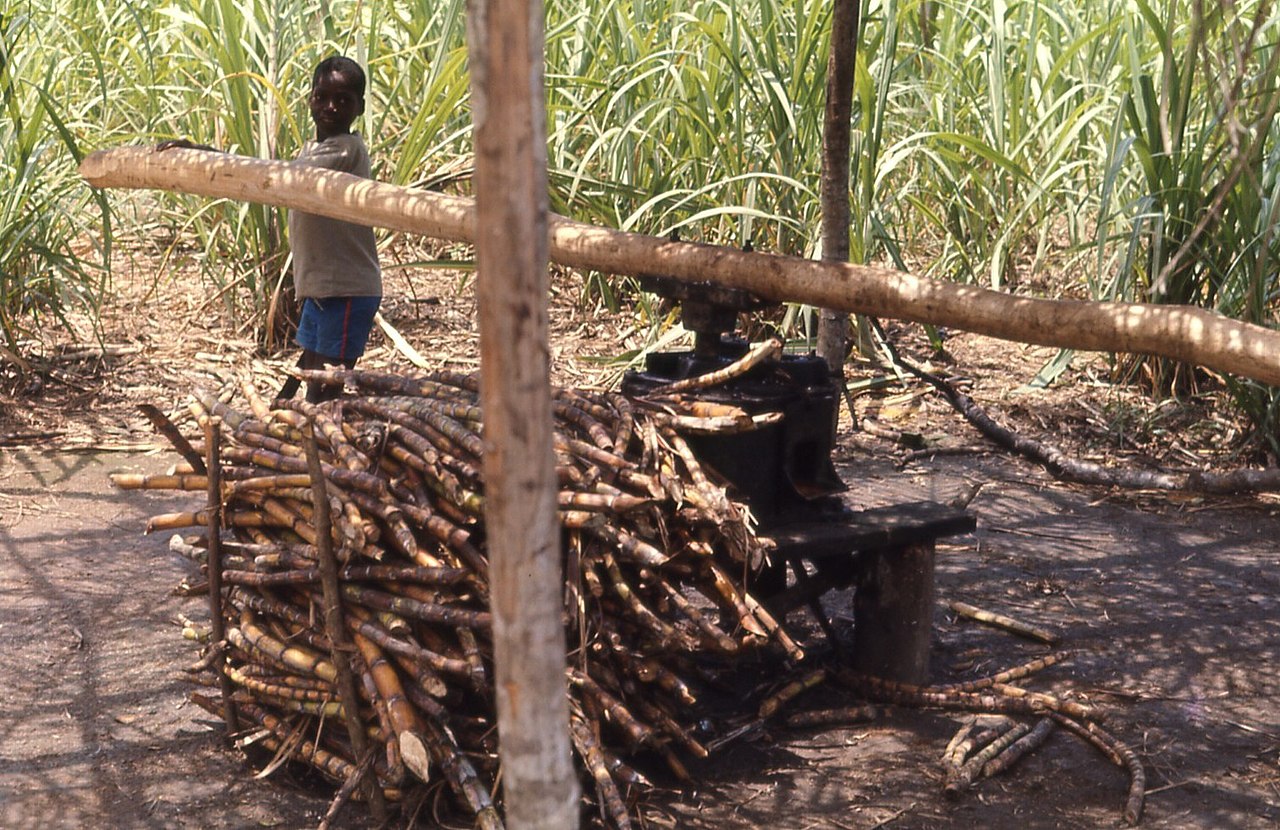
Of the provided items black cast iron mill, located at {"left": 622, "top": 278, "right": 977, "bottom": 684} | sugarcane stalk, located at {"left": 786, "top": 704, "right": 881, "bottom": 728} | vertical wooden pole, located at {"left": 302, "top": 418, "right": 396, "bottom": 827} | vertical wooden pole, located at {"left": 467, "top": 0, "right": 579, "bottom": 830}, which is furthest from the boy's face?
vertical wooden pole, located at {"left": 467, "top": 0, "right": 579, "bottom": 830}

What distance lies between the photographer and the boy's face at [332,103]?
15.0 feet

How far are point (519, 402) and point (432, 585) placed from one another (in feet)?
4.79

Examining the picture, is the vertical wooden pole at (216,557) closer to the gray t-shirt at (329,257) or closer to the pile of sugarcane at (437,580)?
the pile of sugarcane at (437,580)

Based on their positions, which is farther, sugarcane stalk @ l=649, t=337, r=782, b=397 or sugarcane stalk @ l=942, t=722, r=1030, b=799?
sugarcane stalk @ l=649, t=337, r=782, b=397

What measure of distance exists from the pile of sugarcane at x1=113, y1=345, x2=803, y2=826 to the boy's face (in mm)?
1939

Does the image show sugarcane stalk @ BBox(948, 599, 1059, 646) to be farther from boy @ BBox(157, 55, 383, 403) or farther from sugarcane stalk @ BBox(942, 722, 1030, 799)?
boy @ BBox(157, 55, 383, 403)

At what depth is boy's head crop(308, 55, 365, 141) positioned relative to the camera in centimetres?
456

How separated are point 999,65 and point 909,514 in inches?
130

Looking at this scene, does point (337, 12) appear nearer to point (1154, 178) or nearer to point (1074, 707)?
point (1154, 178)

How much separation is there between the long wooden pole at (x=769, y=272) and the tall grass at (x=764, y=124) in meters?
1.86

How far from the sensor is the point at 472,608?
8.50 feet

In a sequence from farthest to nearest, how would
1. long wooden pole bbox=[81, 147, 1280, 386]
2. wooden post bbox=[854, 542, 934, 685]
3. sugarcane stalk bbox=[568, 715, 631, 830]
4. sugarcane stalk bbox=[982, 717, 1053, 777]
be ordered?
wooden post bbox=[854, 542, 934, 685] → sugarcane stalk bbox=[982, 717, 1053, 777] → sugarcane stalk bbox=[568, 715, 631, 830] → long wooden pole bbox=[81, 147, 1280, 386]

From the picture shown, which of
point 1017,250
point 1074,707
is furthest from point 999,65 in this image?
point 1074,707

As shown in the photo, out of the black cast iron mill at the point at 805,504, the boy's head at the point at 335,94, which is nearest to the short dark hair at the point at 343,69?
the boy's head at the point at 335,94
